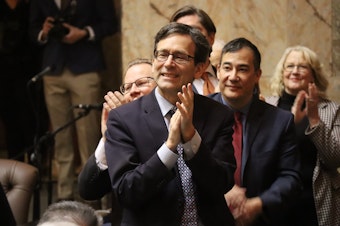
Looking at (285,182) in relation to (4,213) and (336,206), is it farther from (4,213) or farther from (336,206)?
(4,213)

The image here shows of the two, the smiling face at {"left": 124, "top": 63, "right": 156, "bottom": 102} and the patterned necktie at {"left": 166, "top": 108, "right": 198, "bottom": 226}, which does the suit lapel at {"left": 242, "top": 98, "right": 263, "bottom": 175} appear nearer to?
the smiling face at {"left": 124, "top": 63, "right": 156, "bottom": 102}

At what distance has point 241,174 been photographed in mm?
3594

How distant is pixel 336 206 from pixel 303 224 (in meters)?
0.22

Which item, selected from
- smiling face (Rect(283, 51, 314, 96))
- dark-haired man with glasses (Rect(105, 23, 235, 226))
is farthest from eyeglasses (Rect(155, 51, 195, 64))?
smiling face (Rect(283, 51, 314, 96))

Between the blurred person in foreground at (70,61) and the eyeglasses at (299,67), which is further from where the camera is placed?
the blurred person in foreground at (70,61)

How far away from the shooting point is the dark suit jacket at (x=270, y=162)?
3.56 metres

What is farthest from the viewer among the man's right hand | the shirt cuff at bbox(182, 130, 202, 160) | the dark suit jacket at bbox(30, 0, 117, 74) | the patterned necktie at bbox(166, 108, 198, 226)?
the dark suit jacket at bbox(30, 0, 117, 74)

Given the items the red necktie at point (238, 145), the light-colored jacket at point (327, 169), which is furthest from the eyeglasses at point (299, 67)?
the red necktie at point (238, 145)

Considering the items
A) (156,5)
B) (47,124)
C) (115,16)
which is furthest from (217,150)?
(47,124)

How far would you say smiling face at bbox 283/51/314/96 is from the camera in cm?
443

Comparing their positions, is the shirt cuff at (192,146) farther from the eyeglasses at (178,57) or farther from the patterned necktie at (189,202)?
the eyeglasses at (178,57)

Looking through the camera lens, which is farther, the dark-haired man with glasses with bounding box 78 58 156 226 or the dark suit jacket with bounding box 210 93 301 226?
the dark suit jacket with bounding box 210 93 301 226

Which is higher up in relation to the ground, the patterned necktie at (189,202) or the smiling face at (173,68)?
the smiling face at (173,68)

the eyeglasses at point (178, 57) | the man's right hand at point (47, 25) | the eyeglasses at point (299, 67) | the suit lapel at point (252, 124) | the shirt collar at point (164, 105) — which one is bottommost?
the suit lapel at point (252, 124)
